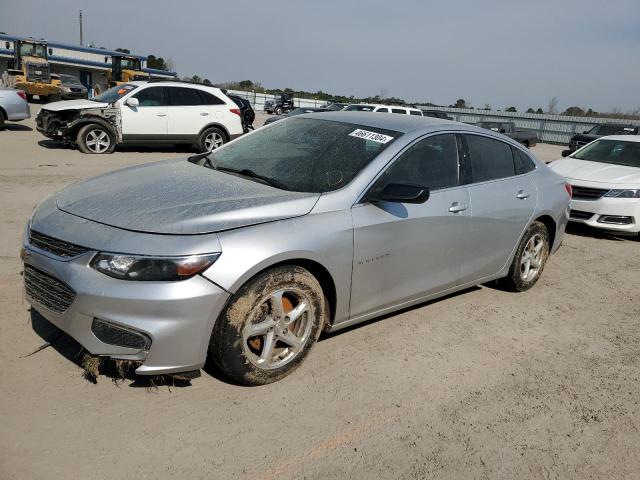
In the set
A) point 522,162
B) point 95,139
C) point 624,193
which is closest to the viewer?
point 522,162

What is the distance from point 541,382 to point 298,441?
179 centimetres

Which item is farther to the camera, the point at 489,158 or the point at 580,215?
the point at 580,215

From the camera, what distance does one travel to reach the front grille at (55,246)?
2.82 meters

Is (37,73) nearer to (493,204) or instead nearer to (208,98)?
(208,98)

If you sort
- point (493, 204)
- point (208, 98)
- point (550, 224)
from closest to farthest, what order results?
point (493, 204), point (550, 224), point (208, 98)

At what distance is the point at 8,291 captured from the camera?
4191 mm

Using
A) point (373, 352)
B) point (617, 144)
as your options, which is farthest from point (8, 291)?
point (617, 144)

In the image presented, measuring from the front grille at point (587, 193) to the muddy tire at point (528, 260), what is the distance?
3.04 meters

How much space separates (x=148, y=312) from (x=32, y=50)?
122ft

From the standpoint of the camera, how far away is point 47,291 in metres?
2.95

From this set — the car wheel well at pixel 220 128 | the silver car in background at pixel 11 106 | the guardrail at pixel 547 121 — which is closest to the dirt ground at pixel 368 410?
the car wheel well at pixel 220 128

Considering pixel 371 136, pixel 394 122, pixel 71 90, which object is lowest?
pixel 371 136

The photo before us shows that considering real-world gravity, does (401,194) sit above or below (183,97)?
below

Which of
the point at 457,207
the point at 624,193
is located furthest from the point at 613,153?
the point at 457,207
